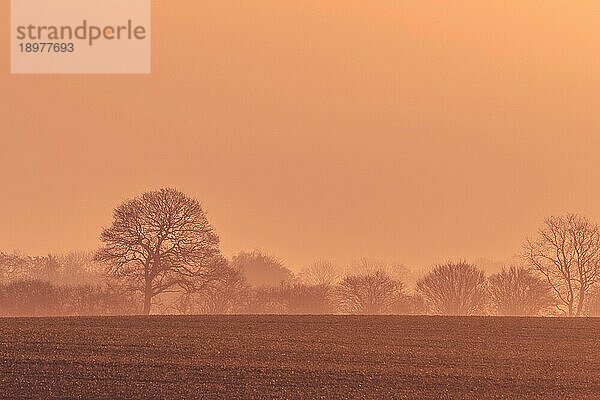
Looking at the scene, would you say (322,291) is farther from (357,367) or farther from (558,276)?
(357,367)

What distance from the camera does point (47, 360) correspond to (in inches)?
1817

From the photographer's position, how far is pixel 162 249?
86125 mm

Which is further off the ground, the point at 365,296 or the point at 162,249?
the point at 162,249

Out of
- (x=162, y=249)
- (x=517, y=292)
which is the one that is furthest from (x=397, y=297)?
(x=162, y=249)

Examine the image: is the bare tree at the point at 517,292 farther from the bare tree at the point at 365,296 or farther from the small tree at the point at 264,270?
the small tree at the point at 264,270

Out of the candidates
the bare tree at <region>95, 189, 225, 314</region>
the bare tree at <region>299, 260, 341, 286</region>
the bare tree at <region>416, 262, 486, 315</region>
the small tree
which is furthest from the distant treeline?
the bare tree at <region>299, 260, 341, 286</region>

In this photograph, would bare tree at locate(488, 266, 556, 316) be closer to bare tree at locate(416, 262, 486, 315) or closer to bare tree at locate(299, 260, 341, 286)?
bare tree at locate(416, 262, 486, 315)

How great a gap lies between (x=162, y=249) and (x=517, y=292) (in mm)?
46102

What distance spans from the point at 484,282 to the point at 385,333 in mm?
53771

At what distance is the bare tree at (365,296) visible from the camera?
109 metres

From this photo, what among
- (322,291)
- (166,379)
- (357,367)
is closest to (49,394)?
(166,379)

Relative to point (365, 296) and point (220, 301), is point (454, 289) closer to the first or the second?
point (365, 296)

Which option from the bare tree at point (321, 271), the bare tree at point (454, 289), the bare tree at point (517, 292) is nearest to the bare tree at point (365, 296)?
the bare tree at point (454, 289)

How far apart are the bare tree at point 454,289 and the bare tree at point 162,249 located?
3333 cm
